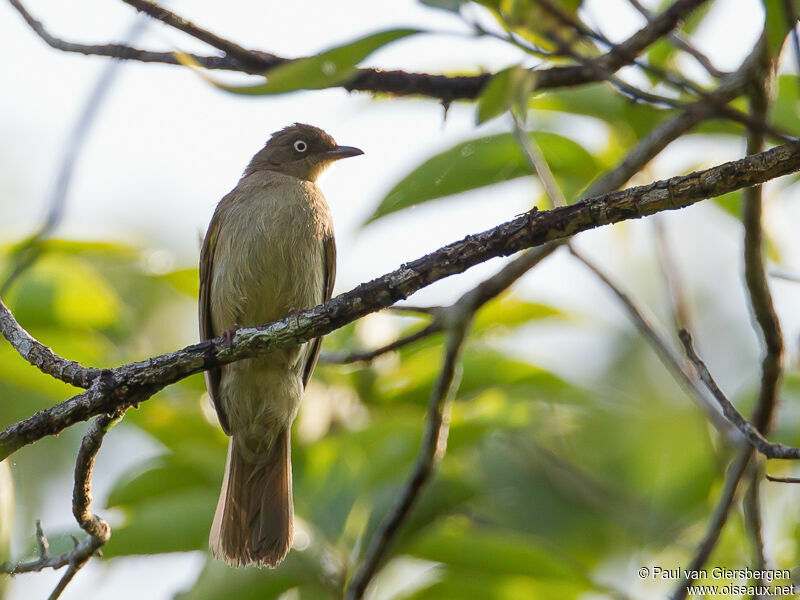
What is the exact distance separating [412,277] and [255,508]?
109 inches

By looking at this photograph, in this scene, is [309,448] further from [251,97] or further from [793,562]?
[251,97]

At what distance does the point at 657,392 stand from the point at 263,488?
7.07m

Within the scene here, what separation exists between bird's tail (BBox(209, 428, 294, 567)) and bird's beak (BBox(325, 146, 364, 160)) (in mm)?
2157

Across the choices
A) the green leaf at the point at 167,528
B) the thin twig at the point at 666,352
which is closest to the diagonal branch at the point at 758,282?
the thin twig at the point at 666,352

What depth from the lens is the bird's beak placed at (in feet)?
22.5

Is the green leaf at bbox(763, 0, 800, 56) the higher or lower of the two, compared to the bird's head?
lower

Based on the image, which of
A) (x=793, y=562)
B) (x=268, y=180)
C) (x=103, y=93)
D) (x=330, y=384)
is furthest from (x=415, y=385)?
(x=103, y=93)

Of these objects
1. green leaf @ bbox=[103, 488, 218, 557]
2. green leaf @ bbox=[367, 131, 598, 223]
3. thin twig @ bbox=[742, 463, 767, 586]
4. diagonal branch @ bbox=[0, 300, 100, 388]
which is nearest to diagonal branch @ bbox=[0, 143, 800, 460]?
diagonal branch @ bbox=[0, 300, 100, 388]

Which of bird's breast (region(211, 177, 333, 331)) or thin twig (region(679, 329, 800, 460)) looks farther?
bird's breast (region(211, 177, 333, 331))

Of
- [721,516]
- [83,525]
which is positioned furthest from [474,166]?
[83,525]

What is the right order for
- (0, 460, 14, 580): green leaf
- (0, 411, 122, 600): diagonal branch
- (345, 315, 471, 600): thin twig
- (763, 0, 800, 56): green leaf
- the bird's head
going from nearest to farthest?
(763, 0, 800, 56): green leaf < (0, 411, 122, 600): diagonal branch < (0, 460, 14, 580): green leaf < (345, 315, 471, 600): thin twig < the bird's head

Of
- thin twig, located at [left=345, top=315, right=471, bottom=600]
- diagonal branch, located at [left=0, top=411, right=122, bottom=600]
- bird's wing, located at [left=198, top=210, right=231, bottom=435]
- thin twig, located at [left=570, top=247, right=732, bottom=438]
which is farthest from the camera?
bird's wing, located at [left=198, top=210, right=231, bottom=435]

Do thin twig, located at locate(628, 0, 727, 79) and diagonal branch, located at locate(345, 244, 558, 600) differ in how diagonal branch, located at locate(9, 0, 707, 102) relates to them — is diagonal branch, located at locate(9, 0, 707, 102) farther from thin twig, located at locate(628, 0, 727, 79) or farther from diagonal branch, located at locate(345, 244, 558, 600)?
diagonal branch, located at locate(345, 244, 558, 600)

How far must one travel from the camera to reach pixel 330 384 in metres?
5.80
